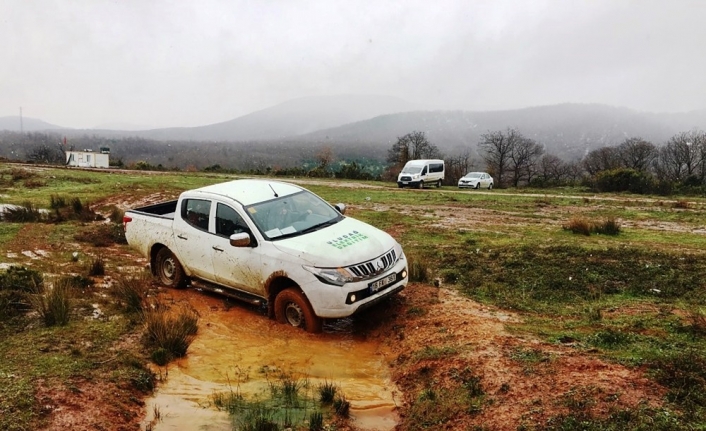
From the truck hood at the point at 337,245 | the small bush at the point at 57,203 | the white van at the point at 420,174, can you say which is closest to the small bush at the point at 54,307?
the truck hood at the point at 337,245

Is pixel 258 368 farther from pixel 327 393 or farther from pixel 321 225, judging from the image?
pixel 321 225

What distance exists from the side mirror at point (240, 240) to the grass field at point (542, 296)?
178cm

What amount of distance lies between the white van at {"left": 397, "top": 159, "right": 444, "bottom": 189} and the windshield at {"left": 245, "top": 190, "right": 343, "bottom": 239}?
96.9ft

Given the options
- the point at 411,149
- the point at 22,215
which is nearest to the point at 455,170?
the point at 411,149

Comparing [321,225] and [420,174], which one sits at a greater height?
[420,174]

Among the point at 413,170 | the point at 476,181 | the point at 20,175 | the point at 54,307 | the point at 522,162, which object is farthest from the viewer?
the point at 522,162

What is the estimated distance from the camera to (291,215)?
7.57 m

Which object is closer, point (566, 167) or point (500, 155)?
point (566, 167)

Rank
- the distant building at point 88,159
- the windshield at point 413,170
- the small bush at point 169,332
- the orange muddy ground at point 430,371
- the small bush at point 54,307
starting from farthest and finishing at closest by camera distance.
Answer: the distant building at point 88,159 → the windshield at point 413,170 → the small bush at point 54,307 → the small bush at point 169,332 → the orange muddy ground at point 430,371

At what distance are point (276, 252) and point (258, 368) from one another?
1.62 meters

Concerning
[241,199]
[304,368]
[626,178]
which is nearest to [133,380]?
[304,368]

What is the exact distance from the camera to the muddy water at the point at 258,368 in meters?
4.76

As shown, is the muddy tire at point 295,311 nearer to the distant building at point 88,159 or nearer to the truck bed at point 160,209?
the truck bed at point 160,209

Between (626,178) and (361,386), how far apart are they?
3605 centimetres
